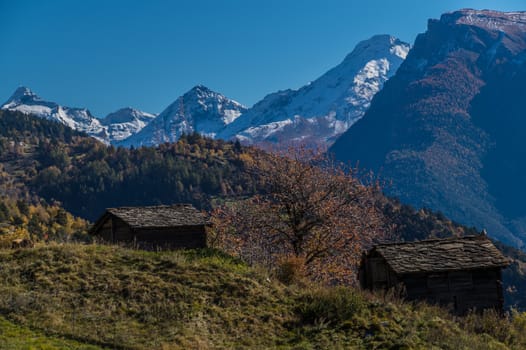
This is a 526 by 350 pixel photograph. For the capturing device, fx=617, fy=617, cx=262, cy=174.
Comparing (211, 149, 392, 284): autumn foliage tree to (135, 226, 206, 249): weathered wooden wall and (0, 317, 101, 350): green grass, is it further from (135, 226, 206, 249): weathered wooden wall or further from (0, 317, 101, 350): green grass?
(0, 317, 101, 350): green grass

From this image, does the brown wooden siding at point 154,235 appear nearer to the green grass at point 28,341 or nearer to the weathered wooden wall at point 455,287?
the weathered wooden wall at point 455,287

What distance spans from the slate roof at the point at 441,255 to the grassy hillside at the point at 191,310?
6707 millimetres

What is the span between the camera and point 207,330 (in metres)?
24.5

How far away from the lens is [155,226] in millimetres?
46562

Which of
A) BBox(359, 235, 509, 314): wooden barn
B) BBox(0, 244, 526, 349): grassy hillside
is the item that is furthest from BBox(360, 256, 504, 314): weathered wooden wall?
BBox(0, 244, 526, 349): grassy hillside

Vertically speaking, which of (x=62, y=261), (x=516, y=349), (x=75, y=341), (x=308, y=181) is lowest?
(x=516, y=349)

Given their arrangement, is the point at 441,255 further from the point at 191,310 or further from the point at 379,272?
the point at 191,310

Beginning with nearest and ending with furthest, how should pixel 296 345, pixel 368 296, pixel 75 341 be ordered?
1. pixel 75 341
2. pixel 296 345
3. pixel 368 296

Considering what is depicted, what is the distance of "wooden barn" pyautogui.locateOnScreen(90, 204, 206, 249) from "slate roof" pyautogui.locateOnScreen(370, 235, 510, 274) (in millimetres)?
15863

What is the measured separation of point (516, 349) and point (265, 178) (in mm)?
23042

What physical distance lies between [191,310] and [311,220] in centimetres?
1949

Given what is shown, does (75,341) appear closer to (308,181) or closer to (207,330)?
(207,330)

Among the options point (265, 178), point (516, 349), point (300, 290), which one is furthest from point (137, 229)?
point (516, 349)

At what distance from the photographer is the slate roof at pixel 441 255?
38094 millimetres
